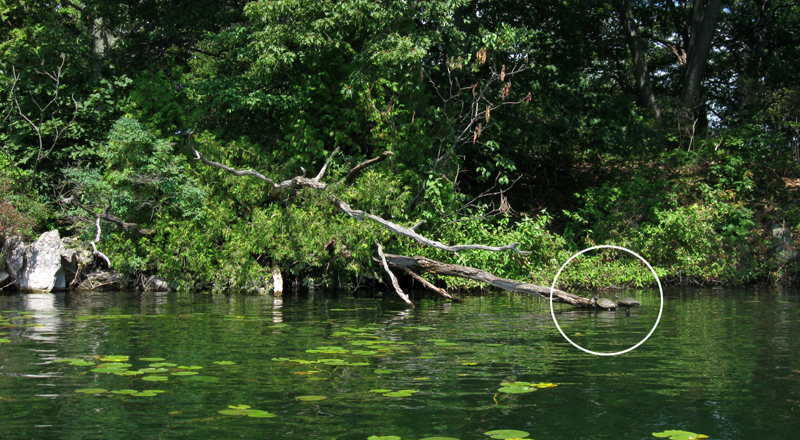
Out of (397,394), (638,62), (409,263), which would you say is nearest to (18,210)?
(409,263)

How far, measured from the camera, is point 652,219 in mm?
23016

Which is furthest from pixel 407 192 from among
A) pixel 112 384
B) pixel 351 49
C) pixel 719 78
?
pixel 719 78

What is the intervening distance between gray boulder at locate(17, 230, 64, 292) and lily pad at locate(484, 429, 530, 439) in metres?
15.8

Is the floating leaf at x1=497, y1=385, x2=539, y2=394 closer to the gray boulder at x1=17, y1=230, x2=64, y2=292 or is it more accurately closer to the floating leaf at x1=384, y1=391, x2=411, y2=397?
the floating leaf at x1=384, y1=391, x2=411, y2=397

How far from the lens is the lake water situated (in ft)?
18.6

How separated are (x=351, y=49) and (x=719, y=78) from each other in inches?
770

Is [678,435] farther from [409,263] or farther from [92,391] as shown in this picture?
[409,263]

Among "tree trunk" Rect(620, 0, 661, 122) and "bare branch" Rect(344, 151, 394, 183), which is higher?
"tree trunk" Rect(620, 0, 661, 122)

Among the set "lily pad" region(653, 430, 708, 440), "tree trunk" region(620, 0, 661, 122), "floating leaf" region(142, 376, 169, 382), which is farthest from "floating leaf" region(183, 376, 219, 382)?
"tree trunk" region(620, 0, 661, 122)

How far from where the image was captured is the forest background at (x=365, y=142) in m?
19.1

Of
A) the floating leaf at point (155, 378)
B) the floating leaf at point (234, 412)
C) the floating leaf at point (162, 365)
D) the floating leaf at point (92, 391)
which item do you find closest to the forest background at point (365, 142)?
the floating leaf at point (162, 365)

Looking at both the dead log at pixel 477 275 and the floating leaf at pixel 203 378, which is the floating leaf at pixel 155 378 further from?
the dead log at pixel 477 275

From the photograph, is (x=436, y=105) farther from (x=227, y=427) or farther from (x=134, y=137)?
(x=227, y=427)

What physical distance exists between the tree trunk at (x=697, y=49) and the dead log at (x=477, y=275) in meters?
13.1
